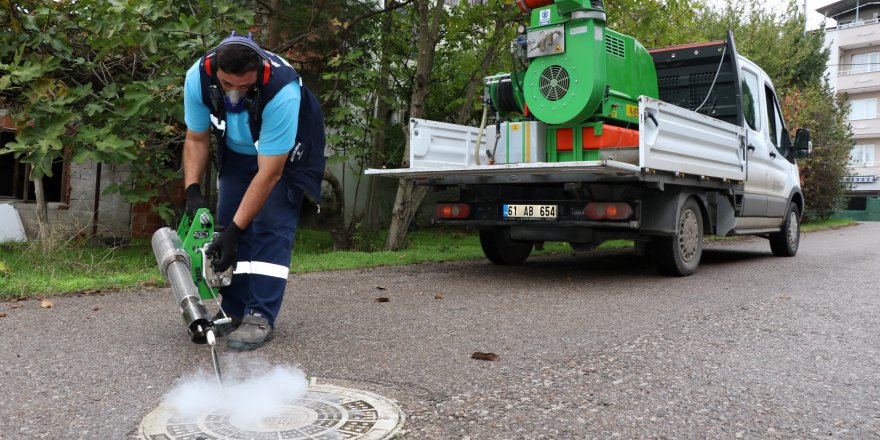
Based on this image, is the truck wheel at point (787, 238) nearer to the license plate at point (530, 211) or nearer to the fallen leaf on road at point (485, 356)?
the license plate at point (530, 211)

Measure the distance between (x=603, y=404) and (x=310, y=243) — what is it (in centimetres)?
933

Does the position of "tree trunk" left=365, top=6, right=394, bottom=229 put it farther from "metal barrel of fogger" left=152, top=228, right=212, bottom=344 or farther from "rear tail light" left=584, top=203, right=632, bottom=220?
"metal barrel of fogger" left=152, top=228, right=212, bottom=344

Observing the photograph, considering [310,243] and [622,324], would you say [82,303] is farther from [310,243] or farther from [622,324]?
[310,243]

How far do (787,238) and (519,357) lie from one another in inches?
307

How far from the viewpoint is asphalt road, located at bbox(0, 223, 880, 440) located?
2754mm

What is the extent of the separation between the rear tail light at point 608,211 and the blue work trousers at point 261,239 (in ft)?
10.7

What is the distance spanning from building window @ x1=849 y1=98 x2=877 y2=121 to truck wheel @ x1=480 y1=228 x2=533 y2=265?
47.1 metres

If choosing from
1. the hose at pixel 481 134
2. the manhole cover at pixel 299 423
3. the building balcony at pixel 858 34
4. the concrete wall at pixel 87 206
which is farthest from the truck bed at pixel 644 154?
the building balcony at pixel 858 34

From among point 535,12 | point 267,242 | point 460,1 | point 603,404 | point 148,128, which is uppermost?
point 460,1

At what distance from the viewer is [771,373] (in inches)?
137

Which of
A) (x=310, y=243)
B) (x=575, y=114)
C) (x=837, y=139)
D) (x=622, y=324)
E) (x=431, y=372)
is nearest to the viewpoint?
(x=431, y=372)

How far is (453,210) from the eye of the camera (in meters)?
7.36

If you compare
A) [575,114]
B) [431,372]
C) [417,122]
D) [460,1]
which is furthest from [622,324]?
[460,1]

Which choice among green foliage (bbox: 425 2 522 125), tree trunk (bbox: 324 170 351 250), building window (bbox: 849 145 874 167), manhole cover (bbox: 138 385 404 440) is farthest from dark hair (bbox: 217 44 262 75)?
building window (bbox: 849 145 874 167)
